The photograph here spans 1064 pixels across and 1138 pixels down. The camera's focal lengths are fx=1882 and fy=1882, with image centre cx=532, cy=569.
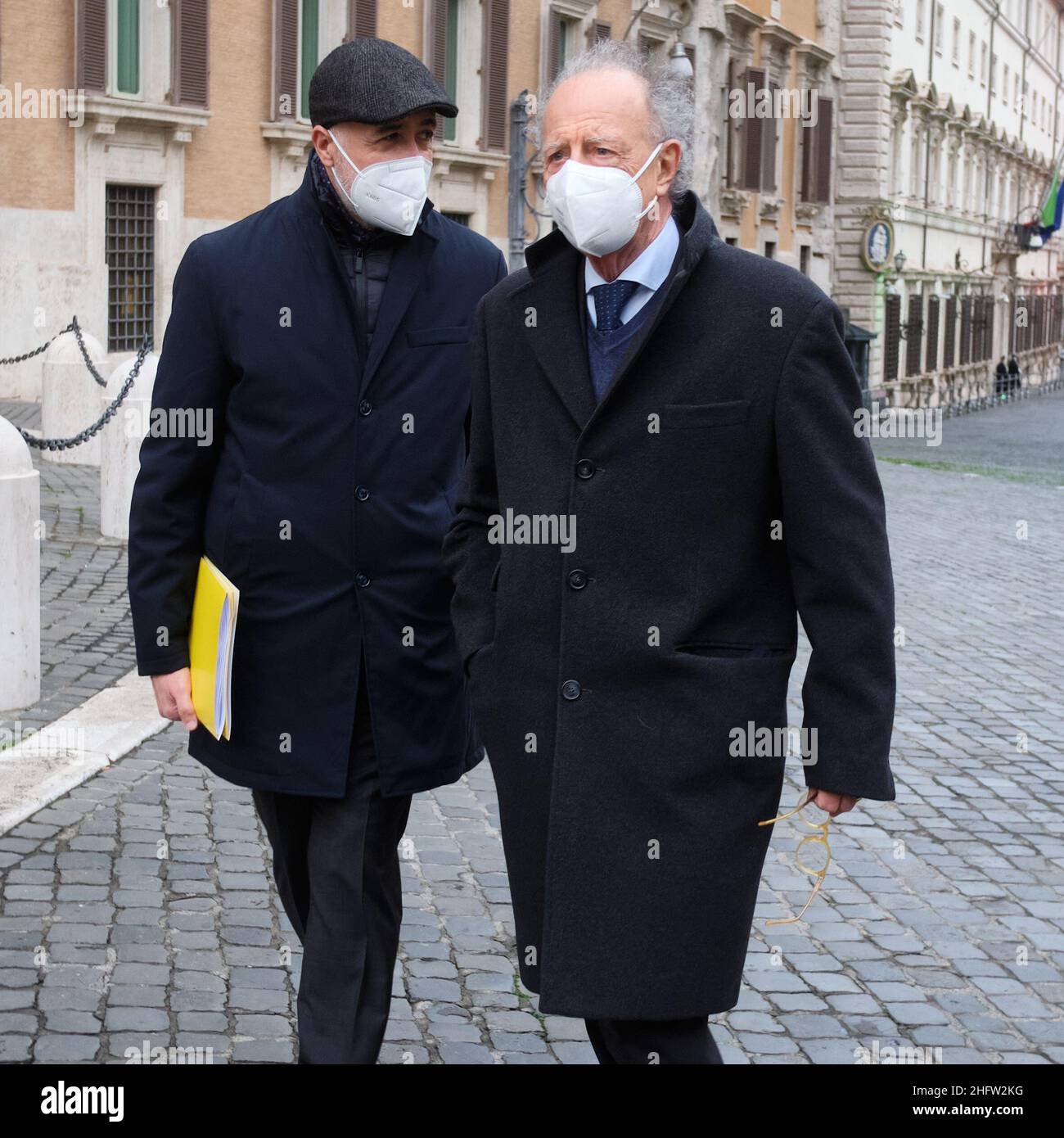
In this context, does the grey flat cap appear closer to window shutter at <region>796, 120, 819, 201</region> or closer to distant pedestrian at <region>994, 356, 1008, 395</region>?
window shutter at <region>796, 120, 819, 201</region>

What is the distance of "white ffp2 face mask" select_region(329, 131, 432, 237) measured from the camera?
3.27 meters

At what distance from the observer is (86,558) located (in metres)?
10.7

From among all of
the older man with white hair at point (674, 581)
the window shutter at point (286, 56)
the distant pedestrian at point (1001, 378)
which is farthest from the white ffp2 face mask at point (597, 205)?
the distant pedestrian at point (1001, 378)

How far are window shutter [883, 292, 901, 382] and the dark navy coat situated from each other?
1727 inches

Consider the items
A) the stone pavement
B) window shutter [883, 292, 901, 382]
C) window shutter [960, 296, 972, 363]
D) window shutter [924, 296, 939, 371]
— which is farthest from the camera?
window shutter [960, 296, 972, 363]

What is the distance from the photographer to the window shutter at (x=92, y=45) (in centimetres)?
2114

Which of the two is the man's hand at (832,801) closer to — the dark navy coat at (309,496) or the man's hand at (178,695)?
the dark navy coat at (309,496)

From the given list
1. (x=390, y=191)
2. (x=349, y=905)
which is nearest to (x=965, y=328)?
(x=390, y=191)

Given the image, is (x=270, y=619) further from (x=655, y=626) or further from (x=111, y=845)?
(x=111, y=845)

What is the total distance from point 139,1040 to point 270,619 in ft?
3.59

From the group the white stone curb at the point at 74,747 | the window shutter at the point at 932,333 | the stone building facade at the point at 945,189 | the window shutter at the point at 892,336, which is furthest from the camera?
the window shutter at the point at 932,333

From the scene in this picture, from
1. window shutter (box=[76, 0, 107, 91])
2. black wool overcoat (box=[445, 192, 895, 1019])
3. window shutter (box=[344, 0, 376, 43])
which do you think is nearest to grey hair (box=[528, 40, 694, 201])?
black wool overcoat (box=[445, 192, 895, 1019])

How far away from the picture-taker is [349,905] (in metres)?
3.33

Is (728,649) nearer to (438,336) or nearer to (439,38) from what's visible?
(438,336)
